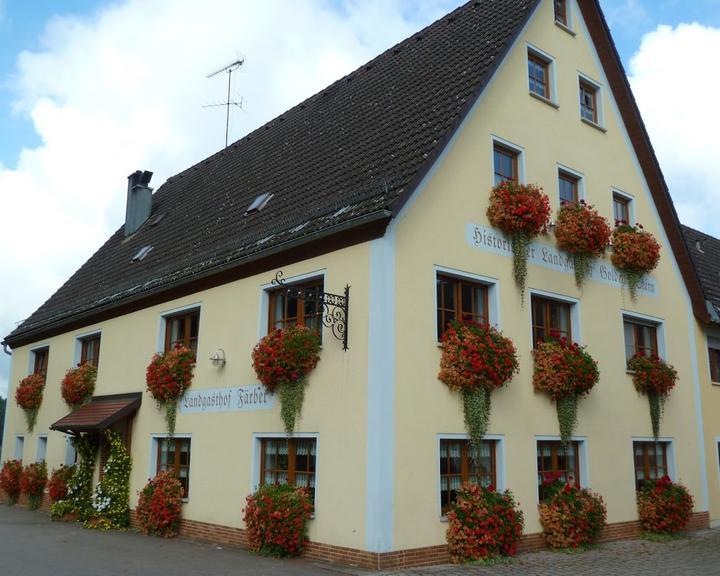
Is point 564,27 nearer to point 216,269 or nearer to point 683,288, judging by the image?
point 683,288

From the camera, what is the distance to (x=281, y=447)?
41.7 ft

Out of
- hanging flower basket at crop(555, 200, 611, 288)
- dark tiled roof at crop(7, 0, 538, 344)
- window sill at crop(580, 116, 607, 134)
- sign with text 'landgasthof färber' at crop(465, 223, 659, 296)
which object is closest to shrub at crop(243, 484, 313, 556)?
dark tiled roof at crop(7, 0, 538, 344)

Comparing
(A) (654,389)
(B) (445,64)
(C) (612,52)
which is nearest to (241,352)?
(B) (445,64)

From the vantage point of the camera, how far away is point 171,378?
15094 mm

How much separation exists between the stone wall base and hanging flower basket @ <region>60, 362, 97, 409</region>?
3875mm

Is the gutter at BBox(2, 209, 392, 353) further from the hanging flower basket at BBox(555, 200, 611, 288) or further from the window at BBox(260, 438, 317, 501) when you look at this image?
the hanging flower basket at BBox(555, 200, 611, 288)

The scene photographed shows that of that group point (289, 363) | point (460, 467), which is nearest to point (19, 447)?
point (289, 363)

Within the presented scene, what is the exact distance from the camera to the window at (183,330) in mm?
15625

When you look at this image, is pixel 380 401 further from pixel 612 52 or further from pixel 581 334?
pixel 612 52

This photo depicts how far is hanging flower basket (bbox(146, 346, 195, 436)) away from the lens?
49.5 feet

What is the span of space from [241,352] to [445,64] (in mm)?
6995

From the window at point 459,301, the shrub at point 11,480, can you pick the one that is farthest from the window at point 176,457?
the shrub at point 11,480

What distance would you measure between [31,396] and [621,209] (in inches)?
638

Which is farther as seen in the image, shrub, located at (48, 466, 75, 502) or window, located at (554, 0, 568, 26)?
shrub, located at (48, 466, 75, 502)
